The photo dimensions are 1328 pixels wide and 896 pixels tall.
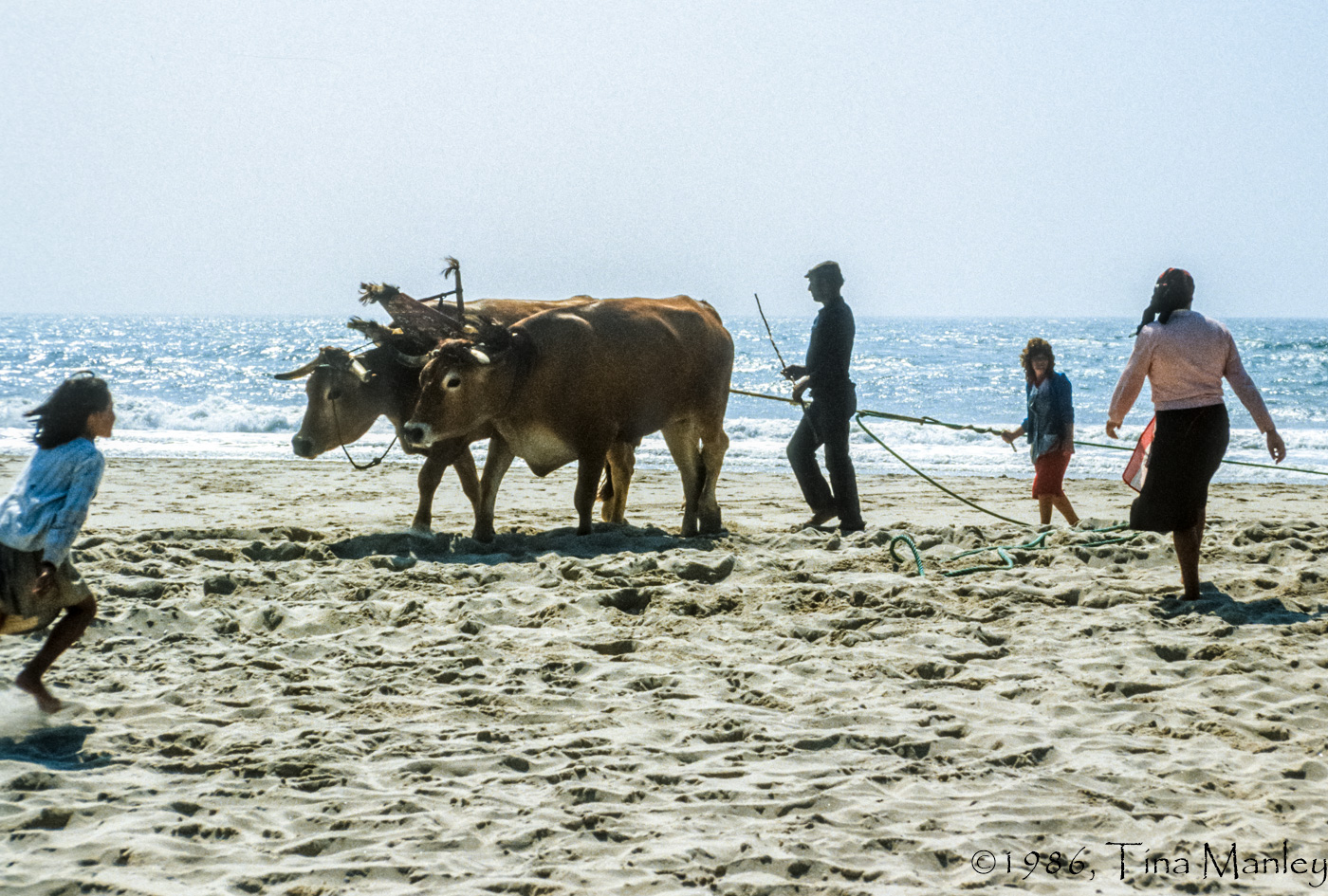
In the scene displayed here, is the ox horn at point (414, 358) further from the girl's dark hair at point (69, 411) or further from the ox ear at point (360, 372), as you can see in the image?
the girl's dark hair at point (69, 411)

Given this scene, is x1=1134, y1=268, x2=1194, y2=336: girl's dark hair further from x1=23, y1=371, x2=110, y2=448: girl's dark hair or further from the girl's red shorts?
x1=23, y1=371, x2=110, y2=448: girl's dark hair

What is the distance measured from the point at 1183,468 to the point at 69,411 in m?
5.46

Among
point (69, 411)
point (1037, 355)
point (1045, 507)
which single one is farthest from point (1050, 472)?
point (69, 411)

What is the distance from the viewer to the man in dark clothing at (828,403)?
9.35m

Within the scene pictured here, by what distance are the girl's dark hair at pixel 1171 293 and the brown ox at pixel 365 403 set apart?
4556mm

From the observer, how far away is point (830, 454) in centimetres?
951

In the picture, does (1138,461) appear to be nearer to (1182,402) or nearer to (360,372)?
(1182,402)

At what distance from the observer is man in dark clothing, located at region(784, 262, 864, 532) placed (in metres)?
9.35

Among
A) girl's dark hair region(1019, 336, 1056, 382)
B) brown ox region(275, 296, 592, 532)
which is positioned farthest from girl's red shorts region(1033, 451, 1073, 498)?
brown ox region(275, 296, 592, 532)

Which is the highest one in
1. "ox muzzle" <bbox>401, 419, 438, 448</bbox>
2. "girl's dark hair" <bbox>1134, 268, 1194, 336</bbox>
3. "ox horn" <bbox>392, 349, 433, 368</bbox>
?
"girl's dark hair" <bbox>1134, 268, 1194, 336</bbox>

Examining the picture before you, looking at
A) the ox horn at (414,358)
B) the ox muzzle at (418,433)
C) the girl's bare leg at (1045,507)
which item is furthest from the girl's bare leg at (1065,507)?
the ox horn at (414,358)

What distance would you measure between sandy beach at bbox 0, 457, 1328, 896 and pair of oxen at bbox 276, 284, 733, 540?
83cm

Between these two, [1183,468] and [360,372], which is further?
[360,372]

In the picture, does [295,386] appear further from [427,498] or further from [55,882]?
[55,882]
